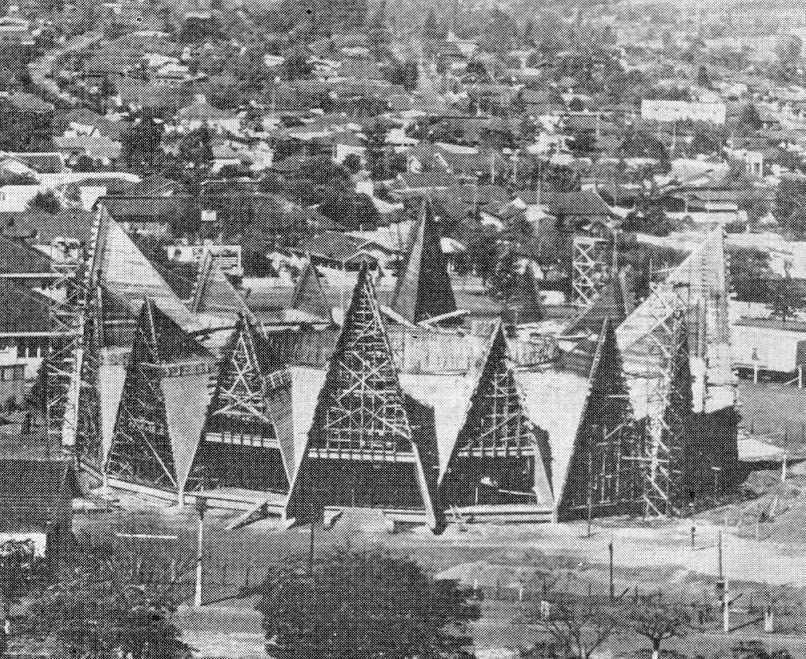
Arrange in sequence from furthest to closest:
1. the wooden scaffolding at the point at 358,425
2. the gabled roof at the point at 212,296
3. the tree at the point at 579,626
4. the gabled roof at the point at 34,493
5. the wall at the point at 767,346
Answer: the wall at the point at 767,346 → the gabled roof at the point at 212,296 → the wooden scaffolding at the point at 358,425 → the gabled roof at the point at 34,493 → the tree at the point at 579,626

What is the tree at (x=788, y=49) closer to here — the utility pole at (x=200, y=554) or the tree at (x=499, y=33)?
the tree at (x=499, y=33)

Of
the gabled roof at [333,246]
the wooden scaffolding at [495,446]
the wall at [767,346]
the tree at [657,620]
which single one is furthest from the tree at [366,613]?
the gabled roof at [333,246]

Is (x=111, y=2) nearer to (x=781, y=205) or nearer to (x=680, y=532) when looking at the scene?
(x=781, y=205)

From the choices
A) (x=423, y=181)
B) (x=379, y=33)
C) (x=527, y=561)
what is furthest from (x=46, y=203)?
(x=379, y=33)

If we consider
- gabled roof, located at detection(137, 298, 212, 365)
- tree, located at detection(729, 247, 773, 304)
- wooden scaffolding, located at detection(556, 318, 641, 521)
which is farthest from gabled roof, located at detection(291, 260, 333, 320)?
tree, located at detection(729, 247, 773, 304)

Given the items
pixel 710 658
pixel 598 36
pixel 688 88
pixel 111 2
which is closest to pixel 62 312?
pixel 710 658

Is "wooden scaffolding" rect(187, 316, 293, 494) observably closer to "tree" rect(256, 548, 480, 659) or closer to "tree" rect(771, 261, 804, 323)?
"tree" rect(256, 548, 480, 659)

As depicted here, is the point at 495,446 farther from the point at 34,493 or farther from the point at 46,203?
the point at 46,203
